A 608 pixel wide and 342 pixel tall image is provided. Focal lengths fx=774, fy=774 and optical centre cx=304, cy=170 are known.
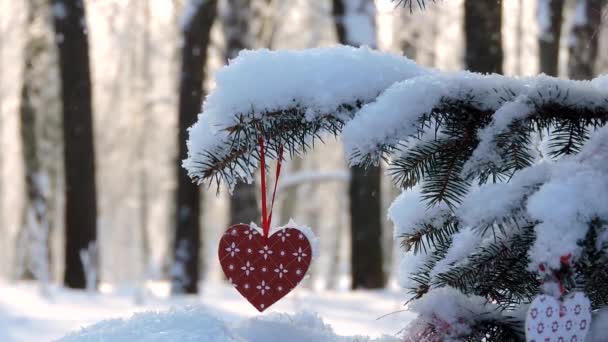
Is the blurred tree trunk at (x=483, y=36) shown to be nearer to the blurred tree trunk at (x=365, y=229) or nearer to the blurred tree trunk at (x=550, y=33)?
the blurred tree trunk at (x=550, y=33)

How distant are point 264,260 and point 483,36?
12.8ft

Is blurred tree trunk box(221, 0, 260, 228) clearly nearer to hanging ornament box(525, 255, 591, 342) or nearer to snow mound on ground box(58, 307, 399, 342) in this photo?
snow mound on ground box(58, 307, 399, 342)

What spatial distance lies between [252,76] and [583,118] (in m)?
0.76

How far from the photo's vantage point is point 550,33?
745cm

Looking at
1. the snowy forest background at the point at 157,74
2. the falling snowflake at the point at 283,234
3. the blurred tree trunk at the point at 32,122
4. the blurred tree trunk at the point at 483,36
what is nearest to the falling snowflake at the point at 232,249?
the falling snowflake at the point at 283,234

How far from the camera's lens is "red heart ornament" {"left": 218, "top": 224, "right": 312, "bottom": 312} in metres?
2.11

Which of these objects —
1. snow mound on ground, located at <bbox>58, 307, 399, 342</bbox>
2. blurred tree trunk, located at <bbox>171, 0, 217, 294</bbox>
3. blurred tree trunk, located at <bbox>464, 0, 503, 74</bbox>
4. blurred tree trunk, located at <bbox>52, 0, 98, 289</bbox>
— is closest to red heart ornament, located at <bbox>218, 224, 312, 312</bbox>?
snow mound on ground, located at <bbox>58, 307, 399, 342</bbox>

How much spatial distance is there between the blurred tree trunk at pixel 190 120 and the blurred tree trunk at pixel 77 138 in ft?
2.72

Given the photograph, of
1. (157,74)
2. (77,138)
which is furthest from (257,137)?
(157,74)

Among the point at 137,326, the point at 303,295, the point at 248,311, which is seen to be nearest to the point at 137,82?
the point at 303,295

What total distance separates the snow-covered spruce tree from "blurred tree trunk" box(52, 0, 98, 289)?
5.83 m

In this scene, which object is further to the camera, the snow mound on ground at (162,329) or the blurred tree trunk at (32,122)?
the blurred tree trunk at (32,122)

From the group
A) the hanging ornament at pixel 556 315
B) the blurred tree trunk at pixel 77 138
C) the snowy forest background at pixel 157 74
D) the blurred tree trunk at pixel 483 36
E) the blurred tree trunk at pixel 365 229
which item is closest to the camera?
the hanging ornament at pixel 556 315

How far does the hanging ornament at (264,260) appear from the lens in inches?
83.2
